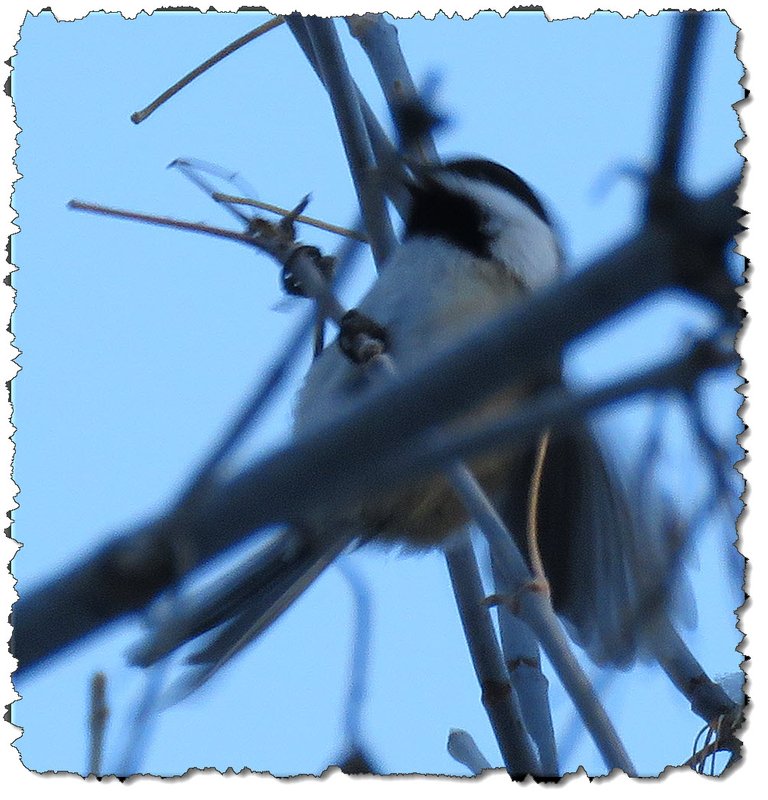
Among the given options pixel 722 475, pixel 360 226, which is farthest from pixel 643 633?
pixel 360 226

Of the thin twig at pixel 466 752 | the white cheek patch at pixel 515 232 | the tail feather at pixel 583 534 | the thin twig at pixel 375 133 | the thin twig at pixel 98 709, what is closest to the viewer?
the thin twig at pixel 98 709

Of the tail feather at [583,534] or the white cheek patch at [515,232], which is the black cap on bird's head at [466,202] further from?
the tail feather at [583,534]

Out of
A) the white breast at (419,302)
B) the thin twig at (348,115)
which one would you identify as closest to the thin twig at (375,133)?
the thin twig at (348,115)

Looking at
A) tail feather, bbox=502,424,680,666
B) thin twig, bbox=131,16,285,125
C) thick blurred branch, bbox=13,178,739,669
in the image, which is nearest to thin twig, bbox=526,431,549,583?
tail feather, bbox=502,424,680,666

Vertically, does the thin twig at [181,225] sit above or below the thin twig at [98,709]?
above

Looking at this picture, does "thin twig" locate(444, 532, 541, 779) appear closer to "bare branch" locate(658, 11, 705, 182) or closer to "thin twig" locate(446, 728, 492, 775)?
"thin twig" locate(446, 728, 492, 775)

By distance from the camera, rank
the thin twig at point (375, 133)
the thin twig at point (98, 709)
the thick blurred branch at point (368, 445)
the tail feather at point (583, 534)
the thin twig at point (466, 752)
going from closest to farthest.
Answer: the thick blurred branch at point (368, 445)
the thin twig at point (98, 709)
the thin twig at point (466, 752)
the thin twig at point (375, 133)
the tail feather at point (583, 534)

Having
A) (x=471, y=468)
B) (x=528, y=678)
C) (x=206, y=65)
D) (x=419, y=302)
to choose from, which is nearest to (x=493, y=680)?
(x=528, y=678)
